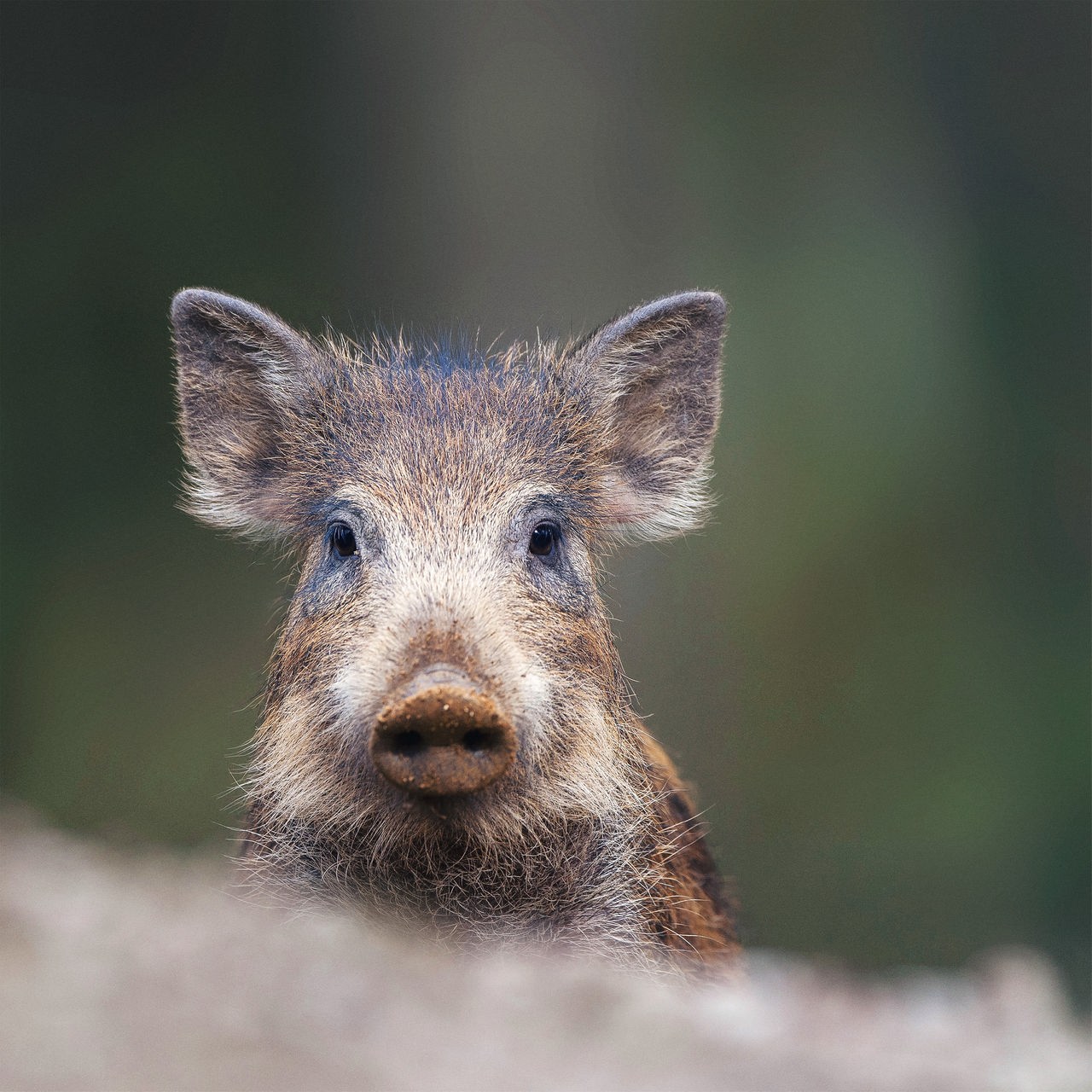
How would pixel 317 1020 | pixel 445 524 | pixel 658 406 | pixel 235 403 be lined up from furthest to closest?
pixel 658 406, pixel 235 403, pixel 445 524, pixel 317 1020

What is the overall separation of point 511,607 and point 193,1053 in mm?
1757

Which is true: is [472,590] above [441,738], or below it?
above

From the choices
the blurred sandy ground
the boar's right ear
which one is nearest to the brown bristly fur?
the boar's right ear

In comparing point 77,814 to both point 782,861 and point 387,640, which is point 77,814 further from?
point 387,640

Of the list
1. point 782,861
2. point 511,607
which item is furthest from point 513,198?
point 511,607

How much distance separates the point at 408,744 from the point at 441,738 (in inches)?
3.5

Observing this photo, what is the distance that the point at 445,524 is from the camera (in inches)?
145

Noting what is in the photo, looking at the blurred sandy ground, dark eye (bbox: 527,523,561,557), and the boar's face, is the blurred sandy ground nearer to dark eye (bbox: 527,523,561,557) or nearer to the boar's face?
the boar's face

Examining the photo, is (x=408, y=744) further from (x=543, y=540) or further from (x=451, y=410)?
(x=451, y=410)

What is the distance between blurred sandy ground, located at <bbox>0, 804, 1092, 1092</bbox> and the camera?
1975 millimetres

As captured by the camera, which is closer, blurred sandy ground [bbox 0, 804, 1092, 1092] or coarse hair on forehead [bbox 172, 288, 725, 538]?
blurred sandy ground [bbox 0, 804, 1092, 1092]

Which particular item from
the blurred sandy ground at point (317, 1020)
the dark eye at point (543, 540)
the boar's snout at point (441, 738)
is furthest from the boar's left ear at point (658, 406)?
the blurred sandy ground at point (317, 1020)

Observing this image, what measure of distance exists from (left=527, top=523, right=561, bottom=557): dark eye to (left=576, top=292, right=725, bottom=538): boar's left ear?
1.26 ft

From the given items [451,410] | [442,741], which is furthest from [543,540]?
[442,741]
